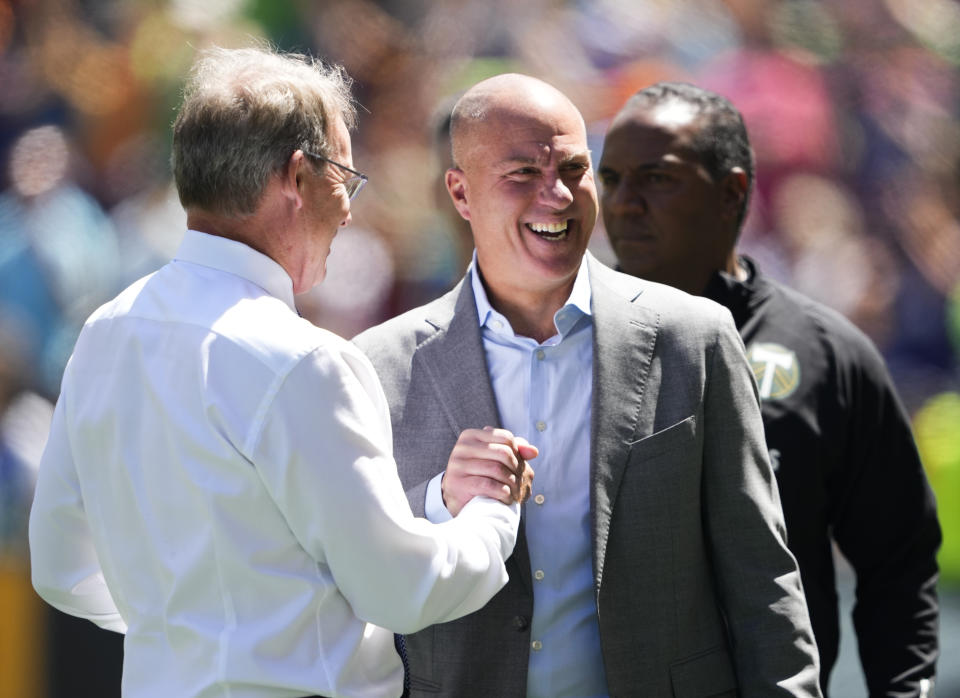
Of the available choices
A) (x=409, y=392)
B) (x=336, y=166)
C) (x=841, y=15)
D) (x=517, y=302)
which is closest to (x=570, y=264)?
(x=517, y=302)

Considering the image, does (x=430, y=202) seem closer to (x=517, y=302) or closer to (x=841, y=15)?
(x=841, y=15)

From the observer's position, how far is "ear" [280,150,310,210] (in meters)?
1.77

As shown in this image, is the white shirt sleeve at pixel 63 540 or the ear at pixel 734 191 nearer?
the white shirt sleeve at pixel 63 540

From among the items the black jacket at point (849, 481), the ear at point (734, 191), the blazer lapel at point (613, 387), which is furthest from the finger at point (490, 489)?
the ear at point (734, 191)

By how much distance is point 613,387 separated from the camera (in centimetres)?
212

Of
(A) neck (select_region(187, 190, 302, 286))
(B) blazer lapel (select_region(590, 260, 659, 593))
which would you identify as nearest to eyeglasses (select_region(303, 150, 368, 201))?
(A) neck (select_region(187, 190, 302, 286))

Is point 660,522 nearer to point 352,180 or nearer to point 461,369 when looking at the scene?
point 461,369

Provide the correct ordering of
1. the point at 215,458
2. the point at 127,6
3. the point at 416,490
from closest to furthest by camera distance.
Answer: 1. the point at 215,458
2. the point at 416,490
3. the point at 127,6

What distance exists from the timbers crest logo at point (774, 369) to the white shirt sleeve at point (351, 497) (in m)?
1.17

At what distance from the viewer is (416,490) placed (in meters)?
2.08

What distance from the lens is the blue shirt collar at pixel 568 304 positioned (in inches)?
87.5

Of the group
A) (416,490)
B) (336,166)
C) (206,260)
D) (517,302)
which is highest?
(336,166)

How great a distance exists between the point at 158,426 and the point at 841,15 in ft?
11.5

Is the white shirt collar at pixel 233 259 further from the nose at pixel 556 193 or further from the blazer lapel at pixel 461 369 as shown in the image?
the nose at pixel 556 193
